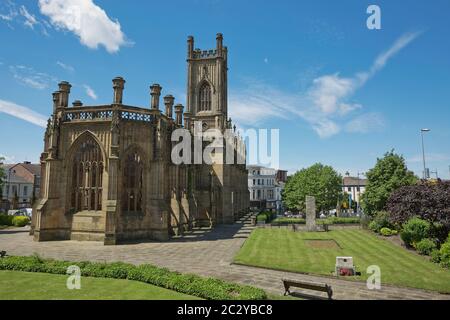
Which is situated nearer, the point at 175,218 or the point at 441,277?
the point at 441,277

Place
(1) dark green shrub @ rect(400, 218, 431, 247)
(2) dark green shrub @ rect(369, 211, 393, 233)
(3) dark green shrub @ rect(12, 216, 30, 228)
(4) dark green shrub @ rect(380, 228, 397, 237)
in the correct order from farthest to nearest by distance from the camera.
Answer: (3) dark green shrub @ rect(12, 216, 30, 228) < (2) dark green shrub @ rect(369, 211, 393, 233) < (4) dark green shrub @ rect(380, 228, 397, 237) < (1) dark green shrub @ rect(400, 218, 431, 247)

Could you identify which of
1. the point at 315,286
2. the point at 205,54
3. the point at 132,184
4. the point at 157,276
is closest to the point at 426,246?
the point at 315,286

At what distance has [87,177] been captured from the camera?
85.5 ft

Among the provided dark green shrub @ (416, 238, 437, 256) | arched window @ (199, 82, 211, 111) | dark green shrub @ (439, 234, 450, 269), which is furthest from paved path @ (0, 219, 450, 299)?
arched window @ (199, 82, 211, 111)

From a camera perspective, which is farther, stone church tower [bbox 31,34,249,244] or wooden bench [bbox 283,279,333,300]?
stone church tower [bbox 31,34,249,244]

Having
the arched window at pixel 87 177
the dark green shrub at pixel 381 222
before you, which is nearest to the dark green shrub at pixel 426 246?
the dark green shrub at pixel 381 222

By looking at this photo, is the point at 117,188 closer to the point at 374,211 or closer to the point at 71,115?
the point at 71,115

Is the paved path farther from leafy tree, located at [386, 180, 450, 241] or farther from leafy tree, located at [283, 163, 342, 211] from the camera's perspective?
leafy tree, located at [283, 163, 342, 211]

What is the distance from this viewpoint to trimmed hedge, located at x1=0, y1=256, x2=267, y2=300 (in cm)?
1065

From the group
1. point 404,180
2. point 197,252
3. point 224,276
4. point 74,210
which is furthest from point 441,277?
point 74,210

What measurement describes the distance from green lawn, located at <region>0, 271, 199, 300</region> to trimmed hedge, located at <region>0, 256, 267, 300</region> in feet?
1.20

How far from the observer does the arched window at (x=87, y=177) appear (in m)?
25.8

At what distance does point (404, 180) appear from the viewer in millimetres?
33000
